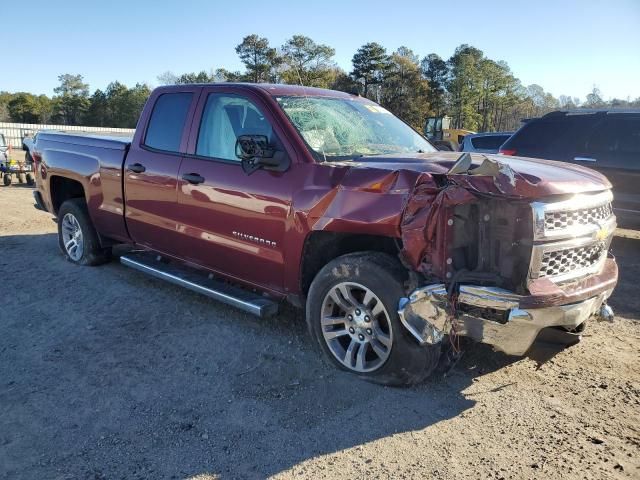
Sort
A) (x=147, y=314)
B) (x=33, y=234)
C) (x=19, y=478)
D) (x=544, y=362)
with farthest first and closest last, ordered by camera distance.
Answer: (x=33, y=234), (x=147, y=314), (x=544, y=362), (x=19, y=478)

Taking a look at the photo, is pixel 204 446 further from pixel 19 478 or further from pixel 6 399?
pixel 6 399

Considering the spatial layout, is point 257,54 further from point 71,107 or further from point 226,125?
point 226,125

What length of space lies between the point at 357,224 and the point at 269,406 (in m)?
1.31

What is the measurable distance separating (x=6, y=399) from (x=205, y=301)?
2074mm

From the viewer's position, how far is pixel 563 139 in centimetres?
773

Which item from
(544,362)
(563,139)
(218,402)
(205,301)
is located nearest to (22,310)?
(205,301)

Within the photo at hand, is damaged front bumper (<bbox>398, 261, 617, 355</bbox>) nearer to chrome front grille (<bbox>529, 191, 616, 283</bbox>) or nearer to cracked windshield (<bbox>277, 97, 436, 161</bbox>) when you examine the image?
chrome front grille (<bbox>529, 191, 616, 283</bbox>)

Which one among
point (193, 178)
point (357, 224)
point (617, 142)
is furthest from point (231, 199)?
point (617, 142)

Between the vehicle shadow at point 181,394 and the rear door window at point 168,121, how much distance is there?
156 cm

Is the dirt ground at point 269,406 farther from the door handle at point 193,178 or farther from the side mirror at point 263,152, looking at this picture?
the side mirror at point 263,152

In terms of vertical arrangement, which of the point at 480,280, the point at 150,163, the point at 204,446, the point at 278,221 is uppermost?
the point at 150,163

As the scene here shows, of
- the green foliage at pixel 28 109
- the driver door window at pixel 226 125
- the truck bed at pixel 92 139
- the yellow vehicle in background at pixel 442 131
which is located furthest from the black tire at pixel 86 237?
the green foliage at pixel 28 109

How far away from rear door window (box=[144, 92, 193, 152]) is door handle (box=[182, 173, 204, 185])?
1.17 feet

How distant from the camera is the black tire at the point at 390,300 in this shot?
3.37 m
